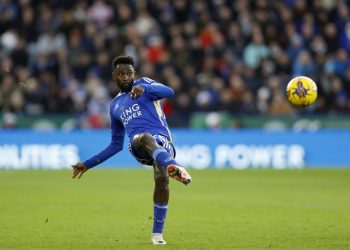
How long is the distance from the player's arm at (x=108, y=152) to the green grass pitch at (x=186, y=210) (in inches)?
32.9

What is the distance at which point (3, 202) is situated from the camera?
15.4m

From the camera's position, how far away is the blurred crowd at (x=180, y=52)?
80.4ft

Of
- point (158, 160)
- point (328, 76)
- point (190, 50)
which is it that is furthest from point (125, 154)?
point (158, 160)

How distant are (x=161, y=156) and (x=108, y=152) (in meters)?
1.40

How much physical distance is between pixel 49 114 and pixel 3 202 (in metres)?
8.90

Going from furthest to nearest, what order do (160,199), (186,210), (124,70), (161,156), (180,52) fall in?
(180,52) → (186,210) → (124,70) → (160,199) → (161,156)

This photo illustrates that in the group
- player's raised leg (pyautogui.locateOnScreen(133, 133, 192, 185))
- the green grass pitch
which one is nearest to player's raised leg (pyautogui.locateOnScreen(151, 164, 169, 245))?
the green grass pitch

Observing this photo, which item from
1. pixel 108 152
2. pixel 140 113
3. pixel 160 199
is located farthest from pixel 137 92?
pixel 108 152

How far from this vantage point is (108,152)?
35.4ft

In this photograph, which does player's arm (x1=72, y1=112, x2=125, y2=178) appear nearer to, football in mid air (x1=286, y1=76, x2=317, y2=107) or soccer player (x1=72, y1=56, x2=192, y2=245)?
soccer player (x1=72, y1=56, x2=192, y2=245)

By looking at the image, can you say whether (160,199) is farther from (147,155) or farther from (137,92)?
(137,92)

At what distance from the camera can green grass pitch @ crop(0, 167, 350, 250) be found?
34.6 ft

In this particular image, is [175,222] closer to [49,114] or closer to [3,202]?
[3,202]

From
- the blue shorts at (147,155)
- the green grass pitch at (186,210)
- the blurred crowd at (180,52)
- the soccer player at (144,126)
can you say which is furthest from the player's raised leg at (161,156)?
the blurred crowd at (180,52)
